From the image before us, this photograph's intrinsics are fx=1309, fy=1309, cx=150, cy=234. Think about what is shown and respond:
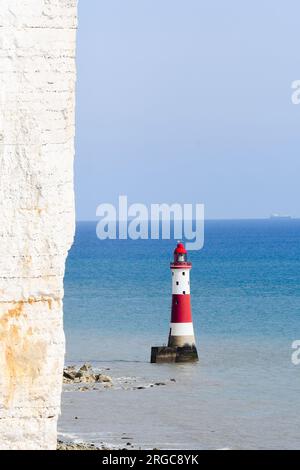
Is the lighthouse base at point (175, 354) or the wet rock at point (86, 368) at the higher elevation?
the lighthouse base at point (175, 354)

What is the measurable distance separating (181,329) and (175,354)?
1109 mm

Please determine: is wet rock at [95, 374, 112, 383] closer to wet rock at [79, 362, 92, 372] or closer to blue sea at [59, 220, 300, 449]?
blue sea at [59, 220, 300, 449]

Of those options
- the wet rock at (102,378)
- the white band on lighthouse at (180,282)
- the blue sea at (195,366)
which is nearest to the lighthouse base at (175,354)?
the blue sea at (195,366)

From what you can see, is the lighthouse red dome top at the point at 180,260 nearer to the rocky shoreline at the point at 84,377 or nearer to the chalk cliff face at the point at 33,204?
the rocky shoreline at the point at 84,377

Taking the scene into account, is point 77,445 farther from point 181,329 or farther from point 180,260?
point 181,329

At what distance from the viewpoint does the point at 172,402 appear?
2450 cm

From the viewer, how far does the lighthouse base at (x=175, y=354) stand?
96.2 ft

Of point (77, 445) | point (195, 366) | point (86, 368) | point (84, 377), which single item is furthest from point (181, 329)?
point (77, 445)

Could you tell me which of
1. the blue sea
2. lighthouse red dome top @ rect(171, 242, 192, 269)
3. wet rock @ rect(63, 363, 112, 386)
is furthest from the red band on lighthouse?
wet rock @ rect(63, 363, 112, 386)

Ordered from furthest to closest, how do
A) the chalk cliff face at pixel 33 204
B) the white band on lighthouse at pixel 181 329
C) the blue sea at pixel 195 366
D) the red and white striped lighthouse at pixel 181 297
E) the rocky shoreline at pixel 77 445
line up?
the white band on lighthouse at pixel 181 329 → the red and white striped lighthouse at pixel 181 297 → the blue sea at pixel 195 366 → the rocky shoreline at pixel 77 445 → the chalk cliff face at pixel 33 204

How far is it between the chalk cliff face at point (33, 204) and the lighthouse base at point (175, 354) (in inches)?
985

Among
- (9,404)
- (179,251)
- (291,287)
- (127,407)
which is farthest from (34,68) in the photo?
(291,287)
